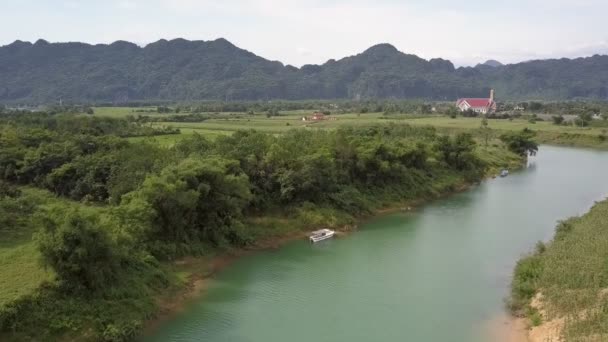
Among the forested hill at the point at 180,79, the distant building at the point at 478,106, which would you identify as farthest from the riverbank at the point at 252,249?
the forested hill at the point at 180,79

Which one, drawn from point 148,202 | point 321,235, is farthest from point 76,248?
point 321,235

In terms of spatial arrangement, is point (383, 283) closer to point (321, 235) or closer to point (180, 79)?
point (321, 235)

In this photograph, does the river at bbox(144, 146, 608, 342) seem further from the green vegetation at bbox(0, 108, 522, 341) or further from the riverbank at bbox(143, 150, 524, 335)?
the green vegetation at bbox(0, 108, 522, 341)

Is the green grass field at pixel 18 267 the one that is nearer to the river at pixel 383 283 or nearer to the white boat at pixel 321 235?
the river at pixel 383 283

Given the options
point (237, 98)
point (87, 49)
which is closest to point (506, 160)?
point (237, 98)

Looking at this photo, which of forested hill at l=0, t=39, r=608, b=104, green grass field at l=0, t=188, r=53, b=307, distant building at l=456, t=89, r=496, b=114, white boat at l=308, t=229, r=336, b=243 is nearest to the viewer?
green grass field at l=0, t=188, r=53, b=307

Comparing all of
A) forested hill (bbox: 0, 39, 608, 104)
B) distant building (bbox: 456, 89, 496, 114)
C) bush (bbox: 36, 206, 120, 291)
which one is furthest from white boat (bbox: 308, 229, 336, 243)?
forested hill (bbox: 0, 39, 608, 104)
